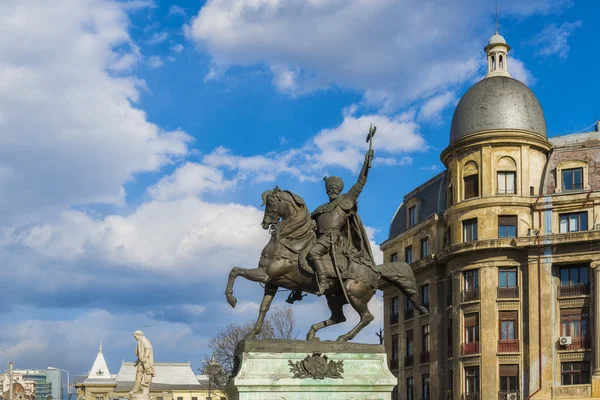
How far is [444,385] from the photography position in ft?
220

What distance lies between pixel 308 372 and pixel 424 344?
53.4 metres

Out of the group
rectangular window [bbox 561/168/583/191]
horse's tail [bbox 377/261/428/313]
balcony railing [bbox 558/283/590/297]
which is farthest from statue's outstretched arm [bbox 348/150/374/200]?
rectangular window [bbox 561/168/583/191]

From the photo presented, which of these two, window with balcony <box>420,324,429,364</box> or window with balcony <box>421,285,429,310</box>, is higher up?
window with balcony <box>421,285,429,310</box>

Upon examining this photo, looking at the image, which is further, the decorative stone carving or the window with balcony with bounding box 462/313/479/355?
the window with balcony with bounding box 462/313/479/355

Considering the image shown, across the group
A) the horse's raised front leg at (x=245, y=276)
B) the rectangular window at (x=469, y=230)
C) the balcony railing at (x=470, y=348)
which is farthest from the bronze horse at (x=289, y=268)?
the rectangular window at (x=469, y=230)

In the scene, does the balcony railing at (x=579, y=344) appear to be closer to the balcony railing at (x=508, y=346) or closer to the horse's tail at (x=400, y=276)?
the balcony railing at (x=508, y=346)

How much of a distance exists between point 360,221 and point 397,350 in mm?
56116

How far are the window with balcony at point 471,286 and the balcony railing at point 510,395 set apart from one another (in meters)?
6.00

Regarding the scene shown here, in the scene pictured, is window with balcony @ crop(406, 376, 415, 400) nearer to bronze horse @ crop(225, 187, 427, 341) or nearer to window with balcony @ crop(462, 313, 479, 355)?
window with balcony @ crop(462, 313, 479, 355)

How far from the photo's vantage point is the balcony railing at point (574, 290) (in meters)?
61.8

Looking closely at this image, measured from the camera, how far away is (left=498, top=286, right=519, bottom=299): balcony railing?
208 ft

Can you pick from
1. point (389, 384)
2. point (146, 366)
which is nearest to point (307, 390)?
point (389, 384)

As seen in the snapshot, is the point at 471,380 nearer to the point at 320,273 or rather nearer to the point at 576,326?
the point at 576,326

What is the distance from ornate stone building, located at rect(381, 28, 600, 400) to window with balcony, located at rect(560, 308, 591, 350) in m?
0.06
